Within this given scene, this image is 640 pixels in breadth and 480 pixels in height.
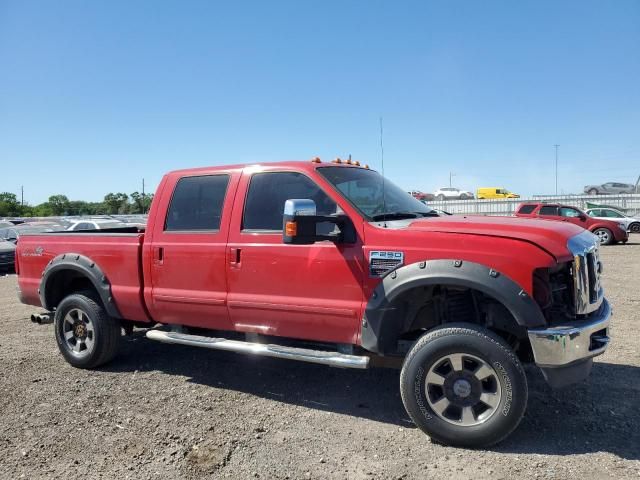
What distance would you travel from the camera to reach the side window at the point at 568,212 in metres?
19.1

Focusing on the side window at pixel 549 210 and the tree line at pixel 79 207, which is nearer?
the side window at pixel 549 210

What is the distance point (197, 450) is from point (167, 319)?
1595mm

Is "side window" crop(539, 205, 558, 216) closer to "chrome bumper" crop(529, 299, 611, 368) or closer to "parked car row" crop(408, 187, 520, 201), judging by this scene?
"chrome bumper" crop(529, 299, 611, 368)

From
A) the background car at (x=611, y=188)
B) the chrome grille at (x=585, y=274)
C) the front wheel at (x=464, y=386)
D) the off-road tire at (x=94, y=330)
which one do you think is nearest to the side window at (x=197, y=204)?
the off-road tire at (x=94, y=330)

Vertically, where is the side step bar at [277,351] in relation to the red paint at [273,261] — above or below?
below

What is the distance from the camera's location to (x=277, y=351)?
4.02 m

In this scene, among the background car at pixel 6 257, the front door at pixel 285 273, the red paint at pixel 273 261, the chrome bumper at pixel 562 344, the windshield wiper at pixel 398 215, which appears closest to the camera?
the chrome bumper at pixel 562 344

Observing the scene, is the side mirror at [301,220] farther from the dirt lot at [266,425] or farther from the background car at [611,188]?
the background car at [611,188]

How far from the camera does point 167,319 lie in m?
4.78

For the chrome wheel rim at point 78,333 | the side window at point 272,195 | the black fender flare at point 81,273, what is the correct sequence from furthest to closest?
the chrome wheel rim at point 78,333 → the black fender flare at point 81,273 → the side window at point 272,195

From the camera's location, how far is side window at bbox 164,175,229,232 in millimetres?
4574

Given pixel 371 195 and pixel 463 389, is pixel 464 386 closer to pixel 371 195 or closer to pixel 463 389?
pixel 463 389

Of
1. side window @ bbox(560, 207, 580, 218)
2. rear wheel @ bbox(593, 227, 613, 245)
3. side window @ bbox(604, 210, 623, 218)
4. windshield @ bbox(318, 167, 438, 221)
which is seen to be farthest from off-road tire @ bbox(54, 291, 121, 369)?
side window @ bbox(604, 210, 623, 218)

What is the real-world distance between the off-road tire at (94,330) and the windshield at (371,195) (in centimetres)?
275
